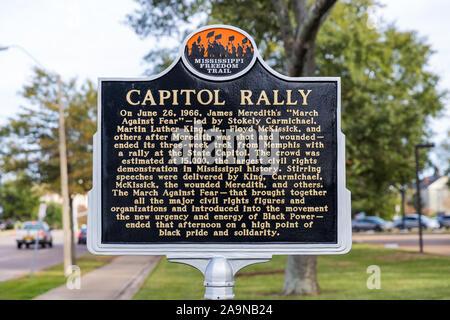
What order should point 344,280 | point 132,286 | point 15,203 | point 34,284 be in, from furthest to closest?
point 15,203
point 344,280
point 34,284
point 132,286

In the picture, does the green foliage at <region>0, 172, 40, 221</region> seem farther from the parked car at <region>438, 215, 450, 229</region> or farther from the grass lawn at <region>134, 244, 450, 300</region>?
the grass lawn at <region>134, 244, 450, 300</region>

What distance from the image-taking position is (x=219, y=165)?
22.4ft

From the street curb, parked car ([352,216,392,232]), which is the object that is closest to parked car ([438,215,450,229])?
parked car ([352,216,392,232])

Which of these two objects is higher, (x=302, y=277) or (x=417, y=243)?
(x=302, y=277)

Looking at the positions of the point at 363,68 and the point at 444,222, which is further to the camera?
the point at 444,222

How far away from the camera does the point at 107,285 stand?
63.8 ft

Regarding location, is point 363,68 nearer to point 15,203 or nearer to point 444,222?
point 444,222

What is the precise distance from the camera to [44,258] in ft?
114

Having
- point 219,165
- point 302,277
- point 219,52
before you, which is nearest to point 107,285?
point 302,277

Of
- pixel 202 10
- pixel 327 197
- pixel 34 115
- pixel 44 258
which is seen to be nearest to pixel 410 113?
pixel 202 10

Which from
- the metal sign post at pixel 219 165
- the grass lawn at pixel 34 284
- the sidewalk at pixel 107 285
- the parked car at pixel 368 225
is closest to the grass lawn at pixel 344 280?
the sidewalk at pixel 107 285

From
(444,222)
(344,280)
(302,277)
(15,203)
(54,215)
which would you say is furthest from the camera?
(54,215)

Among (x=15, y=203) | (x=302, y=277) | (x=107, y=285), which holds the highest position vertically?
(x=302, y=277)

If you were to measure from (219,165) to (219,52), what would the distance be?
122 centimetres
